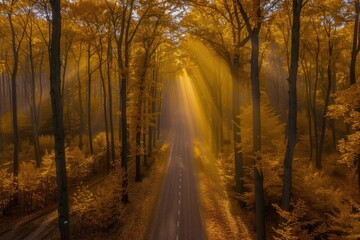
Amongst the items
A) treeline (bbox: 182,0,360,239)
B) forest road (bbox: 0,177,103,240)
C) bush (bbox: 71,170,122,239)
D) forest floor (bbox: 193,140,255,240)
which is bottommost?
forest floor (bbox: 193,140,255,240)

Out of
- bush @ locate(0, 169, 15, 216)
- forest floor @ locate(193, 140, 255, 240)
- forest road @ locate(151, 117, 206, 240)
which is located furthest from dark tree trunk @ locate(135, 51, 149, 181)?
bush @ locate(0, 169, 15, 216)

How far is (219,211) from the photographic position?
15.5 m

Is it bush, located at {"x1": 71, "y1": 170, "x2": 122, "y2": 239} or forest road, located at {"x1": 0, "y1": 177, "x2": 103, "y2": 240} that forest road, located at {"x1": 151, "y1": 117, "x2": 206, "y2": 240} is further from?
forest road, located at {"x1": 0, "y1": 177, "x2": 103, "y2": 240}

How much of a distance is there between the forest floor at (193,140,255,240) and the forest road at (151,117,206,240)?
463 millimetres

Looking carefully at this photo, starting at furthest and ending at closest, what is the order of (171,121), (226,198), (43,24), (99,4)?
(171,121) → (43,24) → (99,4) → (226,198)

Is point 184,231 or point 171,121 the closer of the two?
point 184,231

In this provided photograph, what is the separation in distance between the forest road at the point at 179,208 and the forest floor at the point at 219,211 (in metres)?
0.46

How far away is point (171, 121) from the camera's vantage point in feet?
231

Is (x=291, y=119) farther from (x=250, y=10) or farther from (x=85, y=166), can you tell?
(x=85, y=166)

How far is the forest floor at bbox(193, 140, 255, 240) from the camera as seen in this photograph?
504 inches

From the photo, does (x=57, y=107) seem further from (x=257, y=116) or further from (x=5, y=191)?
(x=5, y=191)

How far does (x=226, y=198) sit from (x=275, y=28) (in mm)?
14057

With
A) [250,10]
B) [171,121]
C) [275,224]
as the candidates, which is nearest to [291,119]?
[250,10]

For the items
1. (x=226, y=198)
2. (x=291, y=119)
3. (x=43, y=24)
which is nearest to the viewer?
(x=291, y=119)
